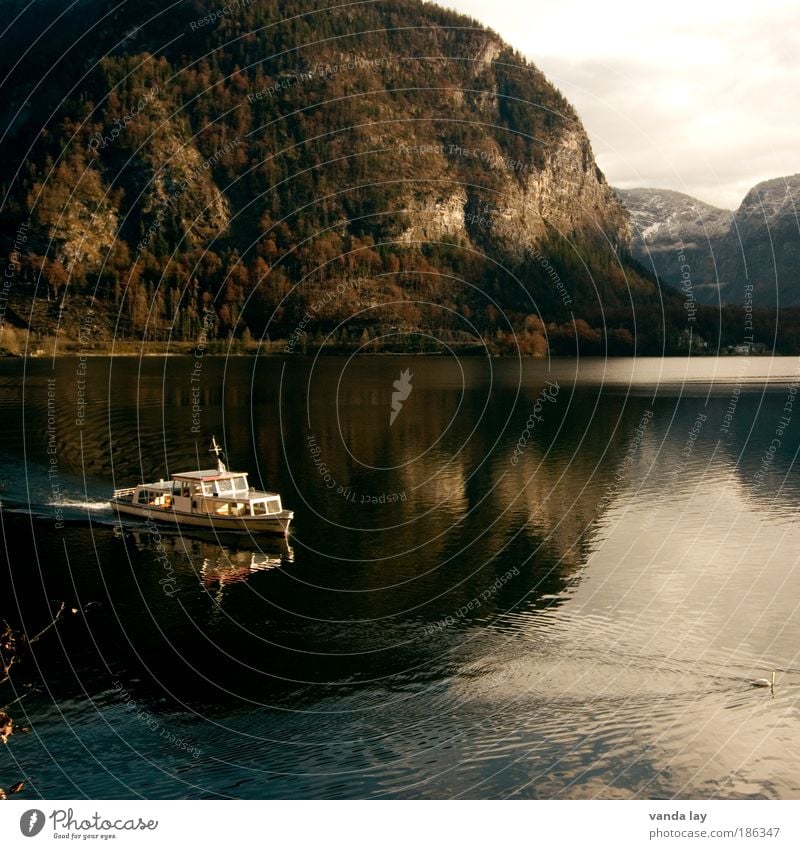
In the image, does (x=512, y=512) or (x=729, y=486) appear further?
(x=729, y=486)

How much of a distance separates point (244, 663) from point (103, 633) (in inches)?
277

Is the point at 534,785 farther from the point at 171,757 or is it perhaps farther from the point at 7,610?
the point at 7,610

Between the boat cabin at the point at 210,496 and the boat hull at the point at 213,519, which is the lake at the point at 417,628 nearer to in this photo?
the boat hull at the point at 213,519

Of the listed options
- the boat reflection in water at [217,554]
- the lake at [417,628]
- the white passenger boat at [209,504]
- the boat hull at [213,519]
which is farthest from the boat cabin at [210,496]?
the lake at [417,628]

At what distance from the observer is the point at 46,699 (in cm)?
3369

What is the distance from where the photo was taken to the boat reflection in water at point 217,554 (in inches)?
1991

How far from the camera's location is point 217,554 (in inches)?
2164

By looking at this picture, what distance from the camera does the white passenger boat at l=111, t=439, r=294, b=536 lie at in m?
58.2

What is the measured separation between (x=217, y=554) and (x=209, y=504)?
6.28 meters

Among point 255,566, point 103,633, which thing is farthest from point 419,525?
point 103,633

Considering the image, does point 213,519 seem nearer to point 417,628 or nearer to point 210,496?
point 210,496

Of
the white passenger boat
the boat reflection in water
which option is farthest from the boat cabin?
the boat reflection in water

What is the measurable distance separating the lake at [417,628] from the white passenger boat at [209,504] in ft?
4.74

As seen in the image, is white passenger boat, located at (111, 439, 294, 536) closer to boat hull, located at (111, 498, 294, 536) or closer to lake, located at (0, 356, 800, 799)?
boat hull, located at (111, 498, 294, 536)
